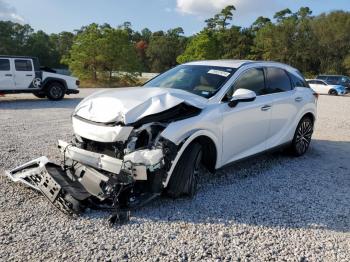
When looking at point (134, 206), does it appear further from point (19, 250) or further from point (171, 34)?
point (171, 34)

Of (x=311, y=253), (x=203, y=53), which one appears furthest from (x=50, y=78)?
(x=203, y=53)

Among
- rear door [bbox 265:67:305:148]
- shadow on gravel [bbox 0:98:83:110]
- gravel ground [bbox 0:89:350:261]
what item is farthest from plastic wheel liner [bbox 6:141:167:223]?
shadow on gravel [bbox 0:98:83:110]

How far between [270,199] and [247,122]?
113 cm

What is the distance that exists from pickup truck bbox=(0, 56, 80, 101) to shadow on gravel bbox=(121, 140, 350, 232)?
10524mm

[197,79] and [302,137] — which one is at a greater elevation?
[197,79]

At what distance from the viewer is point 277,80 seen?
6.22m

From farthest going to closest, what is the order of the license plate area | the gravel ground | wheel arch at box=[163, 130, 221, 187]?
1. wheel arch at box=[163, 130, 221, 187]
2. the license plate area
3. the gravel ground

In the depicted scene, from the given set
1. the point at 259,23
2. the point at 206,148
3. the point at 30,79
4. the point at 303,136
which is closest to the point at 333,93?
the point at 30,79

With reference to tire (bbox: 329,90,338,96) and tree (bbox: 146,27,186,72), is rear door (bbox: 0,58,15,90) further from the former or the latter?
tree (bbox: 146,27,186,72)

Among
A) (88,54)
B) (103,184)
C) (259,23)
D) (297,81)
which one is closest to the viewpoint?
(103,184)

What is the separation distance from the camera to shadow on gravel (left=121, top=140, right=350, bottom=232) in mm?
4098

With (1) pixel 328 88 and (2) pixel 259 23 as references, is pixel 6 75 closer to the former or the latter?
(1) pixel 328 88

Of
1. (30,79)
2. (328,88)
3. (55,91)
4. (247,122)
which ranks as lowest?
(328,88)

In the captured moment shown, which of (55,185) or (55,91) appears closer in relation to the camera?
(55,185)
